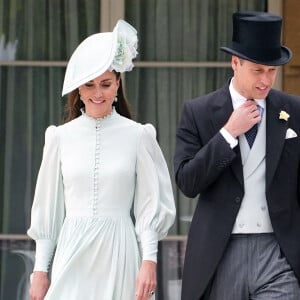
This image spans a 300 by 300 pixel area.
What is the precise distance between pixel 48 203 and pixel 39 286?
345 millimetres

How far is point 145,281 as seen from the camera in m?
4.54

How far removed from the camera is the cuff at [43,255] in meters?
4.73

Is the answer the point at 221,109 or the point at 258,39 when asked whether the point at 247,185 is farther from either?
the point at 258,39

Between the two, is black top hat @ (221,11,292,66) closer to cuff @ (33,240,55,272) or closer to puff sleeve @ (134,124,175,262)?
puff sleeve @ (134,124,175,262)

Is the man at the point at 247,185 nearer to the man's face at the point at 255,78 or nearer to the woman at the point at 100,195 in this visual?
the man's face at the point at 255,78

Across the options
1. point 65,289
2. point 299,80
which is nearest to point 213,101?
point 65,289

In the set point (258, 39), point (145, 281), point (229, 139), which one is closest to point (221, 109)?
point (229, 139)

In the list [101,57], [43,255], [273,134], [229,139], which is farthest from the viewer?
[43,255]

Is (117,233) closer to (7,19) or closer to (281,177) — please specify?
(281,177)

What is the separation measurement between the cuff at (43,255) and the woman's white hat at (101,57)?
0.64 m

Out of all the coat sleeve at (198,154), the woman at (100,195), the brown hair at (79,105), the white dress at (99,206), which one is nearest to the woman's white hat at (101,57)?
the woman at (100,195)

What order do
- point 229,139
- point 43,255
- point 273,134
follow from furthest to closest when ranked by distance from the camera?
point 43,255, point 273,134, point 229,139

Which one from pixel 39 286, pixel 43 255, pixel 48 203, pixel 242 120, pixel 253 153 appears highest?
pixel 242 120

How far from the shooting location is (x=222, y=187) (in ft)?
14.6
